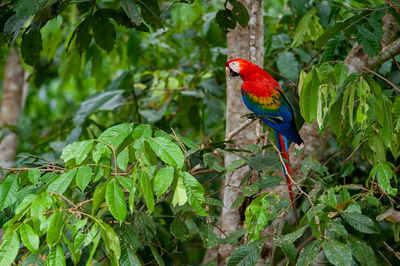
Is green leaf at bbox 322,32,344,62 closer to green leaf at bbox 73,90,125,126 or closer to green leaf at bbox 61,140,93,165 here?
green leaf at bbox 61,140,93,165

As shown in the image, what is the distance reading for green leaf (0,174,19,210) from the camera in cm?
150

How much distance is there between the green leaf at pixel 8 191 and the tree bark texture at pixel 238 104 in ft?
3.05

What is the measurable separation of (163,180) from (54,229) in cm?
31

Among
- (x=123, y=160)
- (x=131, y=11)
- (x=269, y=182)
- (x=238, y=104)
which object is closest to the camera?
(x=123, y=160)

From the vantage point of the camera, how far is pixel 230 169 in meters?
1.63

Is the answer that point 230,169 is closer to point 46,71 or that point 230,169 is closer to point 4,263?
point 4,263

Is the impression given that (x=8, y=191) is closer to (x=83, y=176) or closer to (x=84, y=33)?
(x=83, y=176)

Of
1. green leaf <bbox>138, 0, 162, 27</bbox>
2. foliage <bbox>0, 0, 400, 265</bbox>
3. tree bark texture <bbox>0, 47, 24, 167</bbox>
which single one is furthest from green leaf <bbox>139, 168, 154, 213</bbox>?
tree bark texture <bbox>0, 47, 24, 167</bbox>

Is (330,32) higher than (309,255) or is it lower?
higher

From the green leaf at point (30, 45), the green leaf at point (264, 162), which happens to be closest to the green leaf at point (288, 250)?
the green leaf at point (264, 162)

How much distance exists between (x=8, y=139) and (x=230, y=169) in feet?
7.93

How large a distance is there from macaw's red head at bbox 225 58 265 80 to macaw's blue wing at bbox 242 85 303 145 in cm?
10

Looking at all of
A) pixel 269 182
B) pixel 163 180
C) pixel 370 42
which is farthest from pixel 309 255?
pixel 370 42

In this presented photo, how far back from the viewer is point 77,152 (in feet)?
4.46
